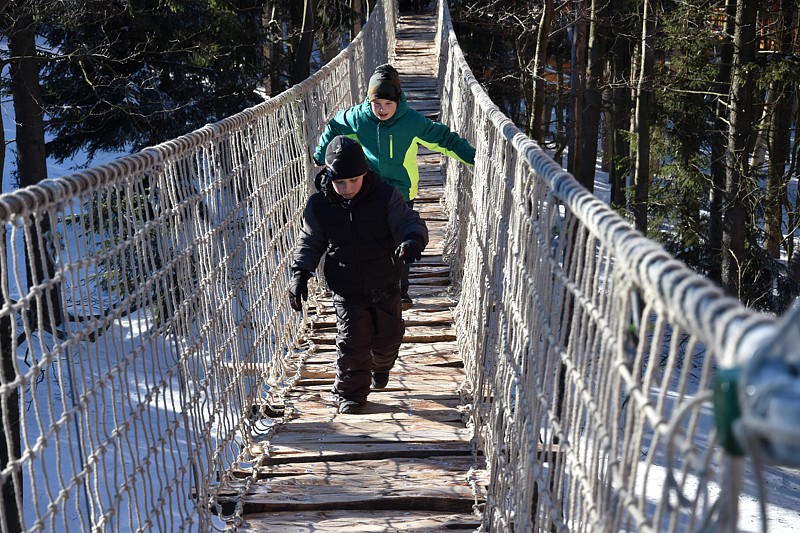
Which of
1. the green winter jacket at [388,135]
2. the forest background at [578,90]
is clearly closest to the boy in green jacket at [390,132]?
the green winter jacket at [388,135]

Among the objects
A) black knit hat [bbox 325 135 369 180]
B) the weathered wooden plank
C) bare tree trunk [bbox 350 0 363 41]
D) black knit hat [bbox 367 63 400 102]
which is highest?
bare tree trunk [bbox 350 0 363 41]

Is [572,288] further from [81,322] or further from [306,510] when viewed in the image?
[306,510]

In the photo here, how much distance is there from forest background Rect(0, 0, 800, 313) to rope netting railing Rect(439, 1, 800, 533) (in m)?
7.10

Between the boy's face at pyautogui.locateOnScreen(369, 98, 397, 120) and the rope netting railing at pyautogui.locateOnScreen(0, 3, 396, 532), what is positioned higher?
the boy's face at pyautogui.locateOnScreen(369, 98, 397, 120)

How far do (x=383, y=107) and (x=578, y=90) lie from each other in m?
9.45

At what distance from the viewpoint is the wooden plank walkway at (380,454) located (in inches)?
130

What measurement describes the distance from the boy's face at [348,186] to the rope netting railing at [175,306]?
396 mm

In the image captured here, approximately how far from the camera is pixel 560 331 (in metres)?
2.26

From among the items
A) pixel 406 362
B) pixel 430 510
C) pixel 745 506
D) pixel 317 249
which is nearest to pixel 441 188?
pixel 406 362

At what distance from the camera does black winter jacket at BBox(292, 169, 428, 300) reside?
379cm

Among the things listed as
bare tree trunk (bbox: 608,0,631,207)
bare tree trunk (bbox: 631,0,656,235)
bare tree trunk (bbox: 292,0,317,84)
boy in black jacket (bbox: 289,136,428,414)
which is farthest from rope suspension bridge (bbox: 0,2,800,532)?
bare tree trunk (bbox: 608,0,631,207)

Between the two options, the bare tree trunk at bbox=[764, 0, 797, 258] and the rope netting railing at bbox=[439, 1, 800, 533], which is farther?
the bare tree trunk at bbox=[764, 0, 797, 258]

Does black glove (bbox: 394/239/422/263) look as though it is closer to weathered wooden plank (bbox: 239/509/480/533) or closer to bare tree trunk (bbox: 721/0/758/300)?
weathered wooden plank (bbox: 239/509/480/533)

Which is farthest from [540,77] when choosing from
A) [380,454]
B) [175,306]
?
[175,306]
